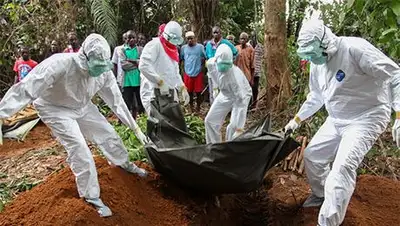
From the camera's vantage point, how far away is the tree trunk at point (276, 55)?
767 centimetres

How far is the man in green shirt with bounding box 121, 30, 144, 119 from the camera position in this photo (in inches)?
305

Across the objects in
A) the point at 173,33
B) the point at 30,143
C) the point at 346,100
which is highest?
the point at 173,33

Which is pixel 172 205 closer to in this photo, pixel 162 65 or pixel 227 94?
pixel 227 94

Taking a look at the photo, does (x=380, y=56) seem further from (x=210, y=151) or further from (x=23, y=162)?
(x=23, y=162)

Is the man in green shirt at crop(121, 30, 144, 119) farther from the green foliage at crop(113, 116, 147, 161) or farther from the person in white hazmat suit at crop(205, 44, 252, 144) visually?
the person in white hazmat suit at crop(205, 44, 252, 144)

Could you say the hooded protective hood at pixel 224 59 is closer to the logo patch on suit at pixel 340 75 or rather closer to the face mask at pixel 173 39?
the face mask at pixel 173 39

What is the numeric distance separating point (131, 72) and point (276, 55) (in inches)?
89.1

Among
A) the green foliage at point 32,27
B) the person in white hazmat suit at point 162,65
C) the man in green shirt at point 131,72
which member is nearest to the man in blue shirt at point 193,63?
the man in green shirt at point 131,72

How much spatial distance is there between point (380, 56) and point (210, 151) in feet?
5.20

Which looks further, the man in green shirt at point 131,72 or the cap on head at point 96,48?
the man in green shirt at point 131,72

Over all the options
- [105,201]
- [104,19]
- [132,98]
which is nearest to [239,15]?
[104,19]

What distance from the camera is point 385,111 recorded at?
13.4 ft

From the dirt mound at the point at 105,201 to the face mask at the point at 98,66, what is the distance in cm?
102

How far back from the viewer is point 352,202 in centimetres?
457
